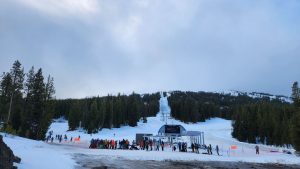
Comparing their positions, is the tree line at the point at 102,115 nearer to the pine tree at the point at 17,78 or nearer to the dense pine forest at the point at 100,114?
the dense pine forest at the point at 100,114

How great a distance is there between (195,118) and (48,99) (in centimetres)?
10331

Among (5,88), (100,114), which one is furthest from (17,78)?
(100,114)

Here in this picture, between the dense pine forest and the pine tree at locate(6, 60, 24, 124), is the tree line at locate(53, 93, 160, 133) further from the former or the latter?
the pine tree at locate(6, 60, 24, 124)

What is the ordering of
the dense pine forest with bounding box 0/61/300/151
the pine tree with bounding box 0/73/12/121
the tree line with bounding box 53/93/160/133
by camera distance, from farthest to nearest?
the tree line with bounding box 53/93/160/133 < the pine tree with bounding box 0/73/12/121 < the dense pine forest with bounding box 0/61/300/151

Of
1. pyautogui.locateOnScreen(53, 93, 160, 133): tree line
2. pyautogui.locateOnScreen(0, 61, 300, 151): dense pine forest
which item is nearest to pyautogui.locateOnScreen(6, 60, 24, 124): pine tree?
pyautogui.locateOnScreen(0, 61, 300, 151): dense pine forest

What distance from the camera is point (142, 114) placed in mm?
145625

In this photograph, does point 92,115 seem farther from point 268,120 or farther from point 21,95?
point 268,120

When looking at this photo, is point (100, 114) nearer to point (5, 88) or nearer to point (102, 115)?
point (102, 115)

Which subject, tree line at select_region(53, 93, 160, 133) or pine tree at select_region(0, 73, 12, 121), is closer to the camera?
pine tree at select_region(0, 73, 12, 121)

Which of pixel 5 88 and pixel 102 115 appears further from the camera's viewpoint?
pixel 102 115

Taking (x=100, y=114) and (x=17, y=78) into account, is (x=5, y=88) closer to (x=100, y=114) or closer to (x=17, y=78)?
(x=17, y=78)

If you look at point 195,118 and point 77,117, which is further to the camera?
point 195,118

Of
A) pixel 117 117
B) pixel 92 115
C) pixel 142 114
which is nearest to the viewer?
pixel 92 115

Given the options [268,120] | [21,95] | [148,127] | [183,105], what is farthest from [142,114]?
[21,95]
